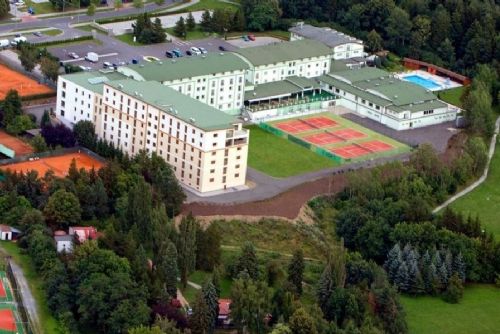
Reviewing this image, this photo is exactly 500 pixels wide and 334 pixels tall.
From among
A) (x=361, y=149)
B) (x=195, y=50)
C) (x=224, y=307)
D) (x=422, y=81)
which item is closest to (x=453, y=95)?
(x=422, y=81)

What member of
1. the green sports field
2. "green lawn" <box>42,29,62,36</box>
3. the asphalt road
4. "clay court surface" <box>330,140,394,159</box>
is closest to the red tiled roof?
the green sports field

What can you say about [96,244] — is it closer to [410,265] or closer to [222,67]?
[410,265]

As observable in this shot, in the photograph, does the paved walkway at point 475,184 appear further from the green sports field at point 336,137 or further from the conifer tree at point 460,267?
the conifer tree at point 460,267

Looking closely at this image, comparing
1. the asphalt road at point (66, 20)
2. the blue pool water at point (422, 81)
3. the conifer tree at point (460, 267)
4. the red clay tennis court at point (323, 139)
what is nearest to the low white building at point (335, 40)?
the blue pool water at point (422, 81)

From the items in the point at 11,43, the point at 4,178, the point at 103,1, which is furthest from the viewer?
the point at 103,1

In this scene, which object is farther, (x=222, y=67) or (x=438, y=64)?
(x=438, y=64)

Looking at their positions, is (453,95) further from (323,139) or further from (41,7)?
(41,7)

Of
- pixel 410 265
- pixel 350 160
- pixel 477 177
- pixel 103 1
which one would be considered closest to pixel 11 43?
pixel 103 1

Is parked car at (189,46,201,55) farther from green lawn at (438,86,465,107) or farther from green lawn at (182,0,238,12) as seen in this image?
green lawn at (438,86,465,107)
